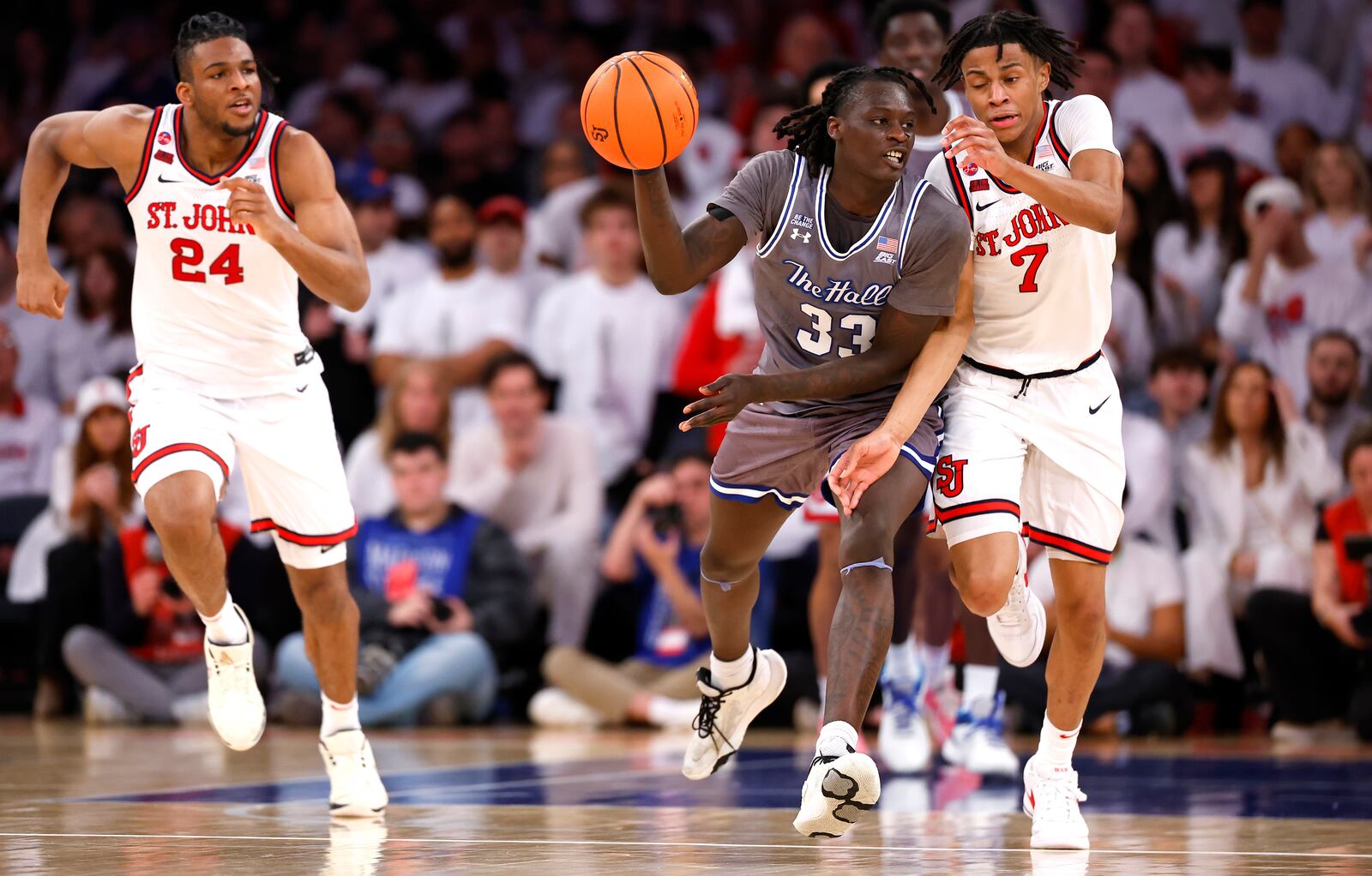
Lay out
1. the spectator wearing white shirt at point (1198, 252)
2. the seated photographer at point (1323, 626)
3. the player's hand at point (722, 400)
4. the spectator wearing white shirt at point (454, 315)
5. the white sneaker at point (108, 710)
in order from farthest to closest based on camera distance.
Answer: the spectator wearing white shirt at point (454, 315) < the white sneaker at point (108, 710) < the spectator wearing white shirt at point (1198, 252) < the seated photographer at point (1323, 626) < the player's hand at point (722, 400)

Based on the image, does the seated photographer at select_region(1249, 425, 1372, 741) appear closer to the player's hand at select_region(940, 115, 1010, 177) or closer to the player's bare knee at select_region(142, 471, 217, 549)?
the player's hand at select_region(940, 115, 1010, 177)

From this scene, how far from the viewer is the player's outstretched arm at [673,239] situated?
5723 mm

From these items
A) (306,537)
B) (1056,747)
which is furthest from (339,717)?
(1056,747)

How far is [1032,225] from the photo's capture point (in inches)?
237

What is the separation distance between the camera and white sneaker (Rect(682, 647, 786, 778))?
6582 mm

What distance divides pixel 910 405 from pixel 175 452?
2.39 meters

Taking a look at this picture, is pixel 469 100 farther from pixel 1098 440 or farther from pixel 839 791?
pixel 839 791

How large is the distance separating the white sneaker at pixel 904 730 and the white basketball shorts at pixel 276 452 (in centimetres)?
267

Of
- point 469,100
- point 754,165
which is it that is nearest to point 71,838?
point 754,165

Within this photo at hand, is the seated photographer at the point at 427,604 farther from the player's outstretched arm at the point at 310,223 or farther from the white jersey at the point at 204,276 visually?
the player's outstretched arm at the point at 310,223

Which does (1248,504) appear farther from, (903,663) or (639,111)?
(639,111)

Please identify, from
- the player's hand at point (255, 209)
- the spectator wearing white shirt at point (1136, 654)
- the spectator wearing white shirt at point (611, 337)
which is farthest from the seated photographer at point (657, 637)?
the player's hand at point (255, 209)

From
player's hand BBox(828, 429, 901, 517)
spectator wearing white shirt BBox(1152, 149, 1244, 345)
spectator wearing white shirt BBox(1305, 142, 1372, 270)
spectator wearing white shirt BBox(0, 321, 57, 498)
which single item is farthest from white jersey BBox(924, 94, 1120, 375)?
spectator wearing white shirt BBox(0, 321, 57, 498)

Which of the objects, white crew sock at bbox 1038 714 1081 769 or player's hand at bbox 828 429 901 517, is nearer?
player's hand at bbox 828 429 901 517
